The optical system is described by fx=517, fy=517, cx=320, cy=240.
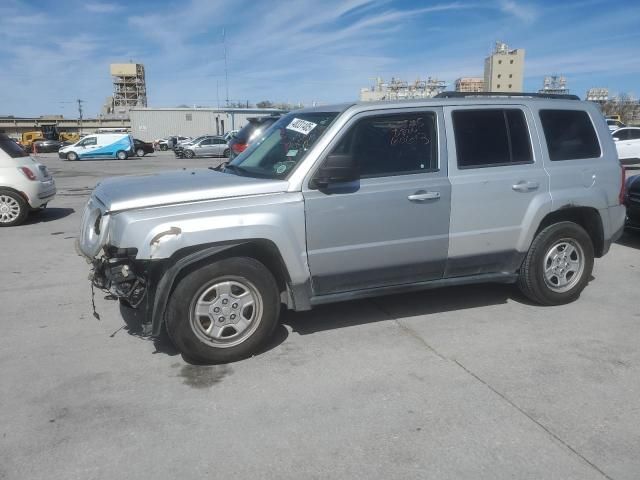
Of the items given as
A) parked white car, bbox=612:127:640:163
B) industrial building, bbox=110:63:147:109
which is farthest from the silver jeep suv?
industrial building, bbox=110:63:147:109

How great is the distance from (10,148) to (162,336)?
7062 mm

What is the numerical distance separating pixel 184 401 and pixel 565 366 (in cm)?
271

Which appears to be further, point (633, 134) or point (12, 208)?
point (633, 134)

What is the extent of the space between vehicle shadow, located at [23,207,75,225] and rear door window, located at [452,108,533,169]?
8.57 meters

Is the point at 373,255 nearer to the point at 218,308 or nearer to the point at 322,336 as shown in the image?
the point at 322,336

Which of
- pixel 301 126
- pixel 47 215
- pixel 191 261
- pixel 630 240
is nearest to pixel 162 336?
pixel 191 261

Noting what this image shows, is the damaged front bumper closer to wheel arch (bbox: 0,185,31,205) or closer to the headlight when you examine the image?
the headlight

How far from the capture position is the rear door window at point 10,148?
9231mm

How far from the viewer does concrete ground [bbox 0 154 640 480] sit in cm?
273

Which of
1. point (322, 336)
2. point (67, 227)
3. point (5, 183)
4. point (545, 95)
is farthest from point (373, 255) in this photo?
point (5, 183)

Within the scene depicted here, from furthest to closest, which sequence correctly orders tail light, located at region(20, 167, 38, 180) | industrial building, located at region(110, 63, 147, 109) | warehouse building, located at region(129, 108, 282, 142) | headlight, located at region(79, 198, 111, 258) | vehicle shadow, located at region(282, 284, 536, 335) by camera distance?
1. industrial building, located at region(110, 63, 147, 109)
2. warehouse building, located at region(129, 108, 282, 142)
3. tail light, located at region(20, 167, 38, 180)
4. vehicle shadow, located at region(282, 284, 536, 335)
5. headlight, located at region(79, 198, 111, 258)

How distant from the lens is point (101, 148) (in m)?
36.1

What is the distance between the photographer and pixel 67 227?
30.5 ft

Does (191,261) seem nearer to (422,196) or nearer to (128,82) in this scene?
(422,196)
